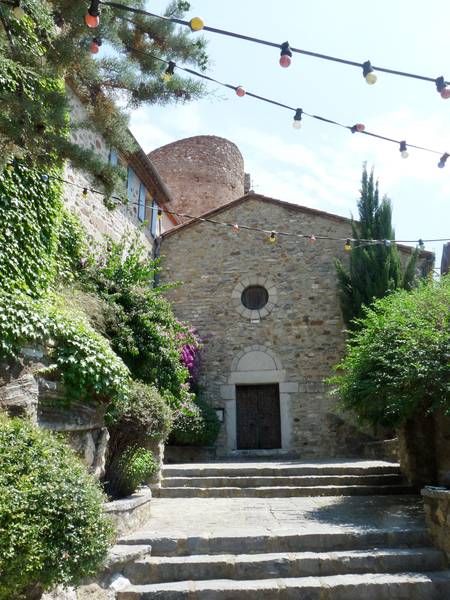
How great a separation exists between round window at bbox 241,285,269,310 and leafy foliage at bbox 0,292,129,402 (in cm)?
781

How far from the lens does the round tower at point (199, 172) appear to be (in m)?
19.8

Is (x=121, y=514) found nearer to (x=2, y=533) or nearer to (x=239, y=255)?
(x=2, y=533)

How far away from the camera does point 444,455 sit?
20.6ft

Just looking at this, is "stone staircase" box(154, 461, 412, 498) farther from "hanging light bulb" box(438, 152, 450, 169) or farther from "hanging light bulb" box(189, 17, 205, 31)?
"hanging light bulb" box(189, 17, 205, 31)

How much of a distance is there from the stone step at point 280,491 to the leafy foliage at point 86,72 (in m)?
4.83

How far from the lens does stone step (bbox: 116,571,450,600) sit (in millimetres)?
3979

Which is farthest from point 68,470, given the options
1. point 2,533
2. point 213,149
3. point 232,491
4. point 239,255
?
point 213,149

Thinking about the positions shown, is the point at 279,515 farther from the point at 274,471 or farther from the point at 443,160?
the point at 443,160

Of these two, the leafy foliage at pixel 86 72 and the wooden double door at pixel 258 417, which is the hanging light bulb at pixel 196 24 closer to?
the leafy foliage at pixel 86 72

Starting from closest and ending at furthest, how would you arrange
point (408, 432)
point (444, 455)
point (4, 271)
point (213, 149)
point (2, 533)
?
point (2, 533) < point (4, 271) < point (444, 455) < point (408, 432) < point (213, 149)

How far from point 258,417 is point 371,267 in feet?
15.1

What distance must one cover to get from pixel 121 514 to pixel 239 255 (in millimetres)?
9300

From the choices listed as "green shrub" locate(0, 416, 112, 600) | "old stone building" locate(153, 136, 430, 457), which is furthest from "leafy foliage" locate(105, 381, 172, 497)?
"old stone building" locate(153, 136, 430, 457)

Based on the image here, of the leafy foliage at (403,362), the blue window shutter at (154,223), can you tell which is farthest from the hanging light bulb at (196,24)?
the blue window shutter at (154,223)
